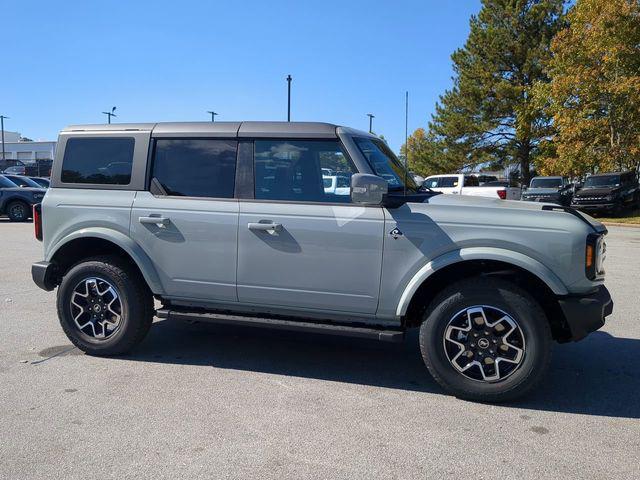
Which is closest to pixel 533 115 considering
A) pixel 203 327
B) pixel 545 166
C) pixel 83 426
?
pixel 545 166

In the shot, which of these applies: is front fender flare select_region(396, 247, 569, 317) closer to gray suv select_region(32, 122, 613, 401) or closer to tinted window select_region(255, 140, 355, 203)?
gray suv select_region(32, 122, 613, 401)

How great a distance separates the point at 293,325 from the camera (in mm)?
4391

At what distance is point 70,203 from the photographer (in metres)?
4.97

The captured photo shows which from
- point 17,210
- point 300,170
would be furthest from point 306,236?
point 17,210

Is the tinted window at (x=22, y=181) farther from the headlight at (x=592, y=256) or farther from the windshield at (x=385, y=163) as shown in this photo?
the headlight at (x=592, y=256)

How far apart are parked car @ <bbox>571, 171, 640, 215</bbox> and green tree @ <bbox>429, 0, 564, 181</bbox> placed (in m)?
8.69

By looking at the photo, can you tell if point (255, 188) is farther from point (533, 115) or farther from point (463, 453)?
point (533, 115)

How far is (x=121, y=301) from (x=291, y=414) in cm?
195

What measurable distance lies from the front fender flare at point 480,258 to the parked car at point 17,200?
17.8 meters

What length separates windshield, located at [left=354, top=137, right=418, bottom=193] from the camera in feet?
14.7

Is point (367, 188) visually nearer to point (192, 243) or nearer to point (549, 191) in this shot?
point (192, 243)

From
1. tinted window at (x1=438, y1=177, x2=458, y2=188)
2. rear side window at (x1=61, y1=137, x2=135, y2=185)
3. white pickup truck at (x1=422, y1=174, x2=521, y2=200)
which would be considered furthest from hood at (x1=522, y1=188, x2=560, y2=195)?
rear side window at (x1=61, y1=137, x2=135, y2=185)

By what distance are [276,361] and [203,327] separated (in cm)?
138

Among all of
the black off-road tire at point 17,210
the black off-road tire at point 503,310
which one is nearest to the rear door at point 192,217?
the black off-road tire at point 503,310
